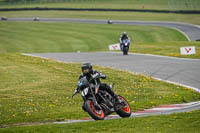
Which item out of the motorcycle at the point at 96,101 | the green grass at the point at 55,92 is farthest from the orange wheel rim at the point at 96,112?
the green grass at the point at 55,92

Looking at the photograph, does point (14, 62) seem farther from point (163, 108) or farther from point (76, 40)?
point (76, 40)

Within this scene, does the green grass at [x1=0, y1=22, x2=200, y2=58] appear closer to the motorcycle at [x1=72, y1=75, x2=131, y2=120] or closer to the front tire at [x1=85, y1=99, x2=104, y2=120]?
the motorcycle at [x1=72, y1=75, x2=131, y2=120]

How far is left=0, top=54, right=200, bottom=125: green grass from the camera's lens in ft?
52.5

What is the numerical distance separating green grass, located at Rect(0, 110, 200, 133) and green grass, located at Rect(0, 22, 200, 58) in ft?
125

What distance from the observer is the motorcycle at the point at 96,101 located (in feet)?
42.3

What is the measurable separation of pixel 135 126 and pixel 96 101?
162 cm

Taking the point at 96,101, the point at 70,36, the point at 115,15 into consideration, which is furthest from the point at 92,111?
the point at 115,15

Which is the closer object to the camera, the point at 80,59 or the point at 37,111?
the point at 37,111

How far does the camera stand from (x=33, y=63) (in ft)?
97.4

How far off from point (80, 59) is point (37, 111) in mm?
18743

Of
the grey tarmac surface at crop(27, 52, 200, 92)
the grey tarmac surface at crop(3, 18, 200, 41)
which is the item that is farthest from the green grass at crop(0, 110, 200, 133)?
the grey tarmac surface at crop(3, 18, 200, 41)

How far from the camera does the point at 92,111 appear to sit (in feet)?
42.1

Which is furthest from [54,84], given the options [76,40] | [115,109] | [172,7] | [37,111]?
[172,7]

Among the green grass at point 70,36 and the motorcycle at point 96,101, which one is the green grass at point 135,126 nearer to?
the motorcycle at point 96,101
